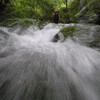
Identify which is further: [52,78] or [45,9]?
[45,9]

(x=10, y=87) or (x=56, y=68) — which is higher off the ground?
(x=10, y=87)

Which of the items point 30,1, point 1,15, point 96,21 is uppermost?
point 30,1

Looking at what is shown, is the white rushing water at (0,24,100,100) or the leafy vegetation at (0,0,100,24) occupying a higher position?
the leafy vegetation at (0,0,100,24)

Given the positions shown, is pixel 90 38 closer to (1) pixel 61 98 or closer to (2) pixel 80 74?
(2) pixel 80 74

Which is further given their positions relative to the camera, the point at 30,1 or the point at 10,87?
the point at 30,1

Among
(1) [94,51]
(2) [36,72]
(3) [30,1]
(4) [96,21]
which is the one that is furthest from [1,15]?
(4) [96,21]

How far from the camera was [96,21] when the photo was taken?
7.12m

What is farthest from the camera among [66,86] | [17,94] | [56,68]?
[56,68]

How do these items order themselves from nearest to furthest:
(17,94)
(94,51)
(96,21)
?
(17,94), (94,51), (96,21)

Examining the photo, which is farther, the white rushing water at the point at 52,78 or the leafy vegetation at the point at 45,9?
the leafy vegetation at the point at 45,9

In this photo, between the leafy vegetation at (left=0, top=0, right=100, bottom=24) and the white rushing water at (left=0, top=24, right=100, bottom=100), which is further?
the leafy vegetation at (left=0, top=0, right=100, bottom=24)

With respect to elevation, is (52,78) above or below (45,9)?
below

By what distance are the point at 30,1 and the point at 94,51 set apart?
6850 millimetres

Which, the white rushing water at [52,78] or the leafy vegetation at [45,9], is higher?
the leafy vegetation at [45,9]
